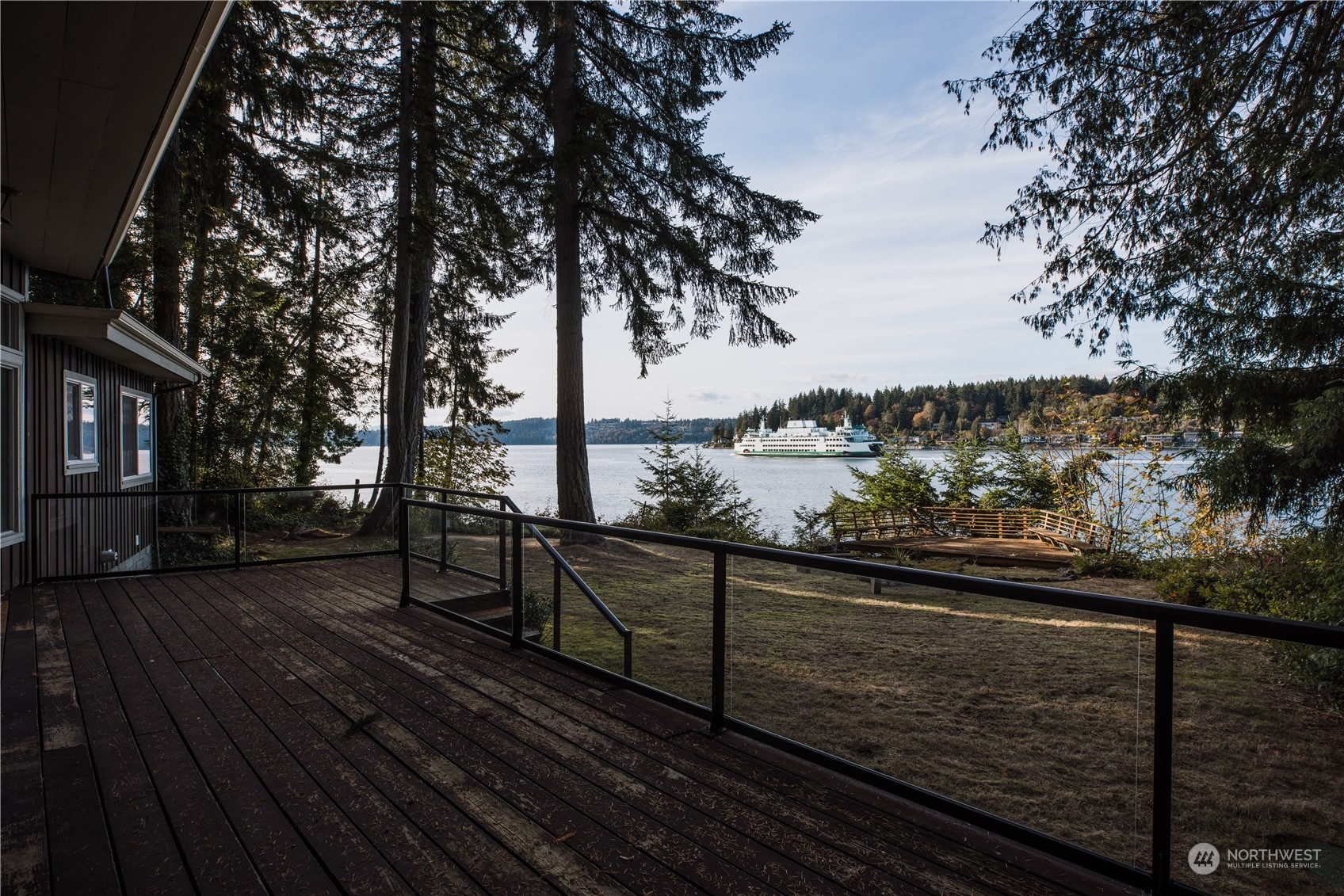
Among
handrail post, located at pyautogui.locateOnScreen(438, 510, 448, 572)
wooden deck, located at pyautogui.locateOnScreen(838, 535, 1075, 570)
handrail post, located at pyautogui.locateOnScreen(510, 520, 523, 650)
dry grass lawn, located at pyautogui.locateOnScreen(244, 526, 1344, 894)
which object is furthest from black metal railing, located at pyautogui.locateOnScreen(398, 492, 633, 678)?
wooden deck, located at pyautogui.locateOnScreen(838, 535, 1075, 570)

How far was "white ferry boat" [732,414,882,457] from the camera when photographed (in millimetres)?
37875

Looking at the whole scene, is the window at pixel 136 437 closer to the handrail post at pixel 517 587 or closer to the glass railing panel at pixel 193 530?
the glass railing panel at pixel 193 530

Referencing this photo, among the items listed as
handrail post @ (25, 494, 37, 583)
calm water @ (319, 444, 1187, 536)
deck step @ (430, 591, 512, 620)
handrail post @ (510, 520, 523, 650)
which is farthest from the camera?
calm water @ (319, 444, 1187, 536)

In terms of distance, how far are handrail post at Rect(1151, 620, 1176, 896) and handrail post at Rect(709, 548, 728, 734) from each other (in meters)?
1.66

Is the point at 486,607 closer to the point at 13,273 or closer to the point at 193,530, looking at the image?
the point at 193,530

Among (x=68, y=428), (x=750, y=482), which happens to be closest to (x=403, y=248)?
(x=68, y=428)

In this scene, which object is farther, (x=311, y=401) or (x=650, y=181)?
(x=311, y=401)

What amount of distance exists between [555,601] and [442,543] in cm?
150

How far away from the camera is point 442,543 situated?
18.4ft

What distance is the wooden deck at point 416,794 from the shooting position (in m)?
2.11

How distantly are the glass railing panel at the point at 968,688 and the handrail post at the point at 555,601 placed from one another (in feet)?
5.71

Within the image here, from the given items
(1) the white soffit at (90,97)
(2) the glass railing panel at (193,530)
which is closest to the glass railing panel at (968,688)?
(1) the white soffit at (90,97)

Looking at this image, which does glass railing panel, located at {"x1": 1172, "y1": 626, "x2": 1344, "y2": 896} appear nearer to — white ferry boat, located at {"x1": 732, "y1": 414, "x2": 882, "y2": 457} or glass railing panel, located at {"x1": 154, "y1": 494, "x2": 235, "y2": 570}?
glass railing panel, located at {"x1": 154, "y1": 494, "x2": 235, "y2": 570}

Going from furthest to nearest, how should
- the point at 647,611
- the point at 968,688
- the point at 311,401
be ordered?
A: the point at 311,401
the point at 647,611
the point at 968,688
